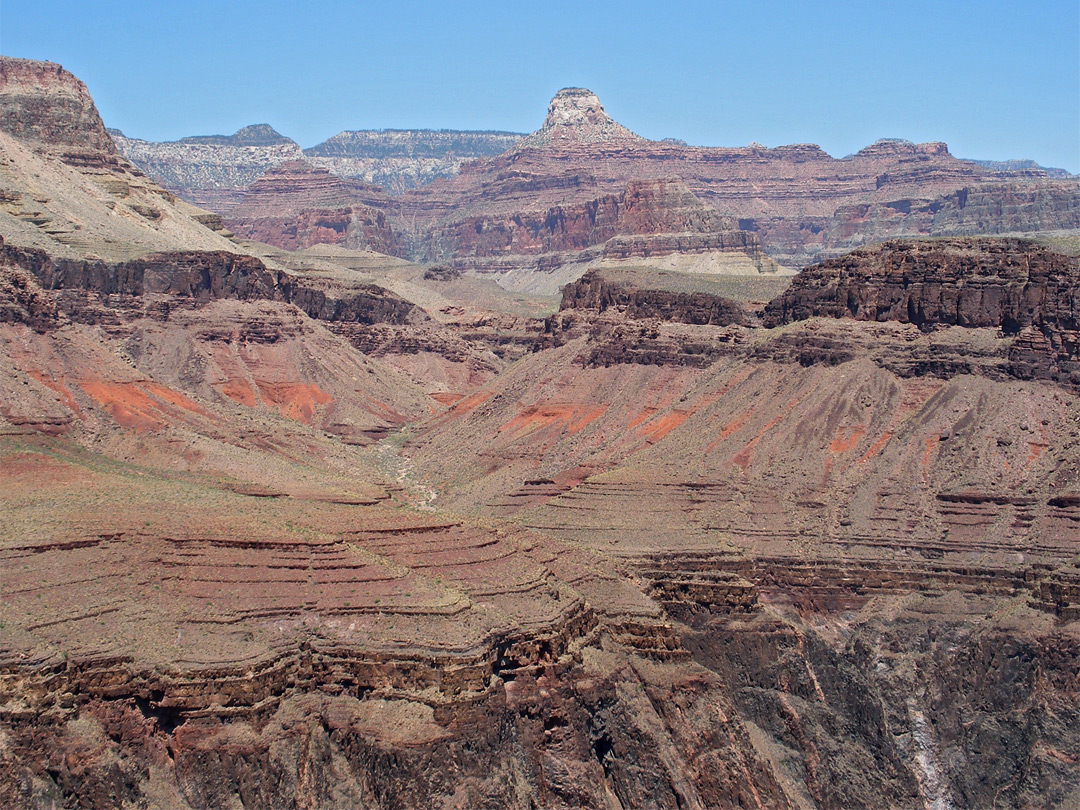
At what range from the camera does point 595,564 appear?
309 feet

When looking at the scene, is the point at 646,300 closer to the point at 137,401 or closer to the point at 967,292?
the point at 967,292

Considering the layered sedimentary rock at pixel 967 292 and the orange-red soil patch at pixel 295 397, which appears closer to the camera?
the layered sedimentary rock at pixel 967 292

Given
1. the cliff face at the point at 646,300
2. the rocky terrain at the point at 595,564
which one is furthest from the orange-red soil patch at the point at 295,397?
the cliff face at the point at 646,300

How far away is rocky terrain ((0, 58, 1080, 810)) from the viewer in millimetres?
70625

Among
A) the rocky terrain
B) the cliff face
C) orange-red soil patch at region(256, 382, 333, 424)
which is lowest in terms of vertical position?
orange-red soil patch at region(256, 382, 333, 424)

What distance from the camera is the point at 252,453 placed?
120 meters

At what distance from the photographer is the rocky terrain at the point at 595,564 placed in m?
70.6

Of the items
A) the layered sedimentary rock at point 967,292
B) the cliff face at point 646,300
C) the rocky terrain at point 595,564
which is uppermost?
the layered sedimentary rock at point 967,292

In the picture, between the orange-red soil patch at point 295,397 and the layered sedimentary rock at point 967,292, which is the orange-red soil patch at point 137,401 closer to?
the orange-red soil patch at point 295,397

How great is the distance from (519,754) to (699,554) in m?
28.6

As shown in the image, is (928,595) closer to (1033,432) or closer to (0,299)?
(1033,432)

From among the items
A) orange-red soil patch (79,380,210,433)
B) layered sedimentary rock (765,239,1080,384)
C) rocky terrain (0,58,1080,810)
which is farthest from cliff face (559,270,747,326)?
orange-red soil patch (79,380,210,433)

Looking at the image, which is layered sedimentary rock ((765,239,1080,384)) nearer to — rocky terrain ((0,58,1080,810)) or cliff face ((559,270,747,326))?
rocky terrain ((0,58,1080,810))

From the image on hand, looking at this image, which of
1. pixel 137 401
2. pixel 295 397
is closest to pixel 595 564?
pixel 137 401
